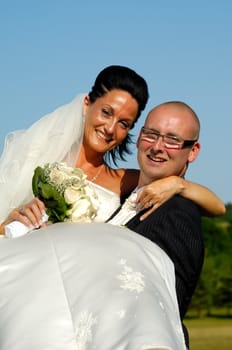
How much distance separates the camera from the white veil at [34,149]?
7141 millimetres

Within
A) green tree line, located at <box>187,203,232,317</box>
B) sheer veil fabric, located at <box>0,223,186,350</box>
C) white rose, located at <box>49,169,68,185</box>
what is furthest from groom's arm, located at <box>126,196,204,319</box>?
green tree line, located at <box>187,203,232,317</box>

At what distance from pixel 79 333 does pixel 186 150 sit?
6.34 feet

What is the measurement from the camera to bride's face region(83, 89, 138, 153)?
7.13 meters

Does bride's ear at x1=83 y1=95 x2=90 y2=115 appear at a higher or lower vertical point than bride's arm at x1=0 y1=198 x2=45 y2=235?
higher

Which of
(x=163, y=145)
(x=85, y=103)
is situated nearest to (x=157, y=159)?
(x=163, y=145)

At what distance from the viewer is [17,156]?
289 inches

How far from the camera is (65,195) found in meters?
5.87

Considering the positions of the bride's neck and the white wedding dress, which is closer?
the white wedding dress

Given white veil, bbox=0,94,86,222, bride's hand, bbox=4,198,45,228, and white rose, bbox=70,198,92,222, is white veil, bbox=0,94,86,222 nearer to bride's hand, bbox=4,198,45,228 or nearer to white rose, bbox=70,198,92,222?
bride's hand, bbox=4,198,45,228

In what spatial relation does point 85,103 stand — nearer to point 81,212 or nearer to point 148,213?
point 148,213

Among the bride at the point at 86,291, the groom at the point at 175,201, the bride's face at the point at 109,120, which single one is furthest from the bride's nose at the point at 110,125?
the bride at the point at 86,291

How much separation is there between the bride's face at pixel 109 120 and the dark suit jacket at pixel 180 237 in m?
1.24

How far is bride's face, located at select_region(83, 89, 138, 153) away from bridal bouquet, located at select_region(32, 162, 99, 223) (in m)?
1.12

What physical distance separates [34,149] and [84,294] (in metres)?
2.63
